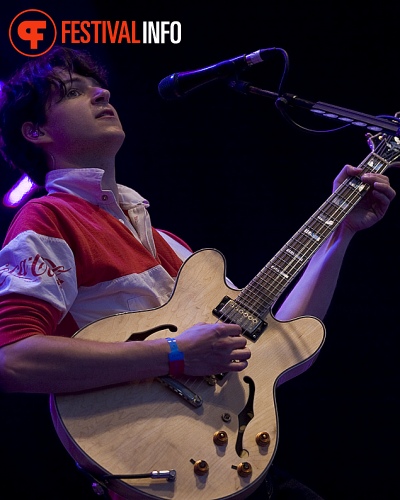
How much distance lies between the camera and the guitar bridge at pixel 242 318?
6.28 ft

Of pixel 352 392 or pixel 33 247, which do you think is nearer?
pixel 33 247

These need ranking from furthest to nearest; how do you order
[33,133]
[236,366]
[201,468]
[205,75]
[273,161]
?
[273,161] < [33,133] < [205,75] < [236,366] < [201,468]

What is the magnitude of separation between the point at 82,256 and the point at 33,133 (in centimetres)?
82

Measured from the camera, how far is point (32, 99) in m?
2.52

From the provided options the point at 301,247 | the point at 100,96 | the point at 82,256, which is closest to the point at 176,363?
the point at 82,256

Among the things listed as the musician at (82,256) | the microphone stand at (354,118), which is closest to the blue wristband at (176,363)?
the musician at (82,256)

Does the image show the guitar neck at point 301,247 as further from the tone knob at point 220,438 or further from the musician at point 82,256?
the tone knob at point 220,438

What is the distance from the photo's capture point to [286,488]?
2008mm

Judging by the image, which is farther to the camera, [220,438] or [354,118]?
[354,118]

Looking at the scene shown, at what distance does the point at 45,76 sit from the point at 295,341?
61.4 inches

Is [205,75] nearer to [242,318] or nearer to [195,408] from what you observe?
[242,318]

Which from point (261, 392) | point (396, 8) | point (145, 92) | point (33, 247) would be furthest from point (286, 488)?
point (396, 8)

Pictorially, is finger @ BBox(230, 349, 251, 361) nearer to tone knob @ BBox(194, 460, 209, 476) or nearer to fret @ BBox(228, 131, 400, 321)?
fret @ BBox(228, 131, 400, 321)

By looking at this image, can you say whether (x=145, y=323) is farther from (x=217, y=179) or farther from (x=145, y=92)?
(x=145, y=92)
